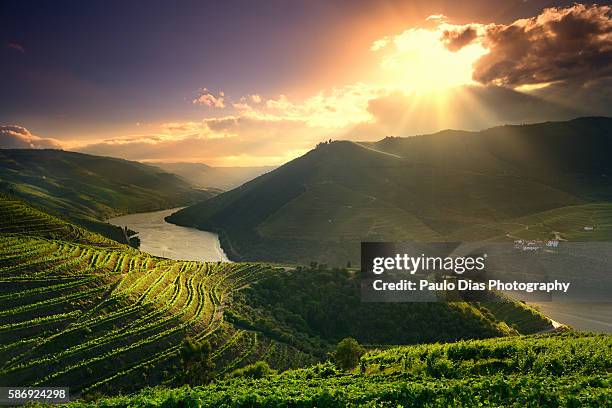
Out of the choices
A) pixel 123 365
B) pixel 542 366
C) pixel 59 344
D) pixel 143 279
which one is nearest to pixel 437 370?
pixel 542 366

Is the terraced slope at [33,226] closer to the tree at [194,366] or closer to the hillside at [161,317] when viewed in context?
the hillside at [161,317]

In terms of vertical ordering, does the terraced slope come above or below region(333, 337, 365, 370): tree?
above

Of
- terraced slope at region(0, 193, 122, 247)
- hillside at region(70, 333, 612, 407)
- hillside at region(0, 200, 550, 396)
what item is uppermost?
terraced slope at region(0, 193, 122, 247)

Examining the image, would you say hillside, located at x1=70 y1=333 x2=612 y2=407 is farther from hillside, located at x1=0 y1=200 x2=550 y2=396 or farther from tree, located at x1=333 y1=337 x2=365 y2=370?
hillside, located at x1=0 y1=200 x2=550 y2=396

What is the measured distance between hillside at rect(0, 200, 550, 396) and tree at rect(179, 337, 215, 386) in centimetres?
16

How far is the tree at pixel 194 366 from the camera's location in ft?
156

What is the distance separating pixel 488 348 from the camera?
36.6m

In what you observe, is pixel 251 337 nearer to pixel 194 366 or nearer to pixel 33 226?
pixel 194 366

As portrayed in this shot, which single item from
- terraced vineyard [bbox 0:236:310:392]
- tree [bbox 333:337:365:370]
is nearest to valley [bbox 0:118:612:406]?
terraced vineyard [bbox 0:236:310:392]

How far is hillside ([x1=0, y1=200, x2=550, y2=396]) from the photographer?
52.2m

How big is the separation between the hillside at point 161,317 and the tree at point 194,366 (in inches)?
6.2

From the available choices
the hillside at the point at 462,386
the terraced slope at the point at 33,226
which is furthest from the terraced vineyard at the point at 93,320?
the hillside at the point at 462,386

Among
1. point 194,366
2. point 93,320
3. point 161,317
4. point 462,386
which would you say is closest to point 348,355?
point 194,366

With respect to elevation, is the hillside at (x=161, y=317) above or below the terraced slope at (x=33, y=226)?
below
